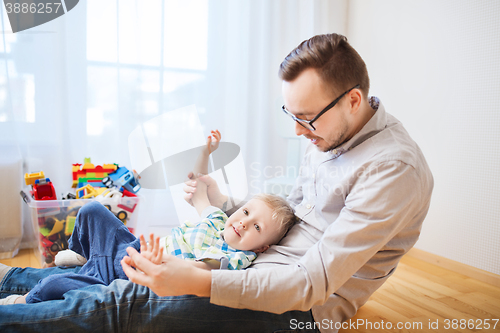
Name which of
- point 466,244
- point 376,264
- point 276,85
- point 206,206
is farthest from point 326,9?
point 376,264

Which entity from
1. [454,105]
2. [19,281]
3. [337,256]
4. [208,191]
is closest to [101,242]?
[19,281]

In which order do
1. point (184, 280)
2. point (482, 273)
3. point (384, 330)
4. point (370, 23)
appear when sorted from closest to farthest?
point (184, 280), point (384, 330), point (482, 273), point (370, 23)

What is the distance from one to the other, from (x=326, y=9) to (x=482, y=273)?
203 centimetres

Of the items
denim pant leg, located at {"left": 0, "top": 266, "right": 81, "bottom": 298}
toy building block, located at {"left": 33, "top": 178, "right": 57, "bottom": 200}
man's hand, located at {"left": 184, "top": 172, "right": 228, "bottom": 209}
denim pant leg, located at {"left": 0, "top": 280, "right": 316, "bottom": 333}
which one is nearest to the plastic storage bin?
toy building block, located at {"left": 33, "top": 178, "right": 57, "bottom": 200}

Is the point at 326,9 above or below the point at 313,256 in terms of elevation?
above

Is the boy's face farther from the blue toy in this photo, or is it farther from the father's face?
the blue toy

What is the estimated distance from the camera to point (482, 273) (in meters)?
1.90

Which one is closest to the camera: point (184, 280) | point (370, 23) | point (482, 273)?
point (184, 280)

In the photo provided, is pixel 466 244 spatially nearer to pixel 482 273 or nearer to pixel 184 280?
pixel 482 273

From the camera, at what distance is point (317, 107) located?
3.33 feet

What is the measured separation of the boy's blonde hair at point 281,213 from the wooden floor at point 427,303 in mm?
464

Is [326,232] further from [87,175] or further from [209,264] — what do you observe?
[87,175]

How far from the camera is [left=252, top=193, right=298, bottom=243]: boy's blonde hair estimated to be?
1189 mm

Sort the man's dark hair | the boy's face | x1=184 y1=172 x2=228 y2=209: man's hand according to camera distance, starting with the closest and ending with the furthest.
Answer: the man's dark hair
the boy's face
x1=184 y1=172 x2=228 y2=209: man's hand
